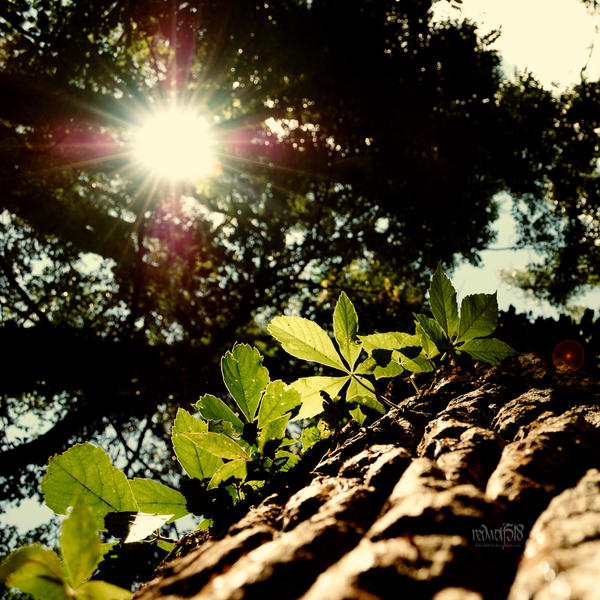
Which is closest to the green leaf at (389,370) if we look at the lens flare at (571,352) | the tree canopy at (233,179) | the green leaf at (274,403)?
the green leaf at (274,403)

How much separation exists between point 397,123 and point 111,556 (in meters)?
10.9

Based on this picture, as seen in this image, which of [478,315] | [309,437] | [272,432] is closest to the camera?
[272,432]

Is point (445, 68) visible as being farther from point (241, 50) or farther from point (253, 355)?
point (253, 355)

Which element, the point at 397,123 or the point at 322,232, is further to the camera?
the point at 322,232

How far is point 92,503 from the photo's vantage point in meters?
0.65

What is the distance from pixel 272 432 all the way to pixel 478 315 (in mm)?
546

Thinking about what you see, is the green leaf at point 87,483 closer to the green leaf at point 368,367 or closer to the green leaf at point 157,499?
the green leaf at point 157,499

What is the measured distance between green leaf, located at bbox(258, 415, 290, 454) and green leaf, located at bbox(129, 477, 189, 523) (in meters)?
0.19

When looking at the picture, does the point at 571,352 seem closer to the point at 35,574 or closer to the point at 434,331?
the point at 434,331

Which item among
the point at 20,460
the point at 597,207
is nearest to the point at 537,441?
the point at 20,460

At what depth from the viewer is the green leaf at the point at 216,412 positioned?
0.79m

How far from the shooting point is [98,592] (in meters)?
0.41

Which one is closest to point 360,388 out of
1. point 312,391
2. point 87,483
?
point 312,391

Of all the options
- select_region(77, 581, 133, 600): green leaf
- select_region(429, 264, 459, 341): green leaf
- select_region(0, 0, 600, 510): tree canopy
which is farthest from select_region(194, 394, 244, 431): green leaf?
select_region(0, 0, 600, 510): tree canopy
